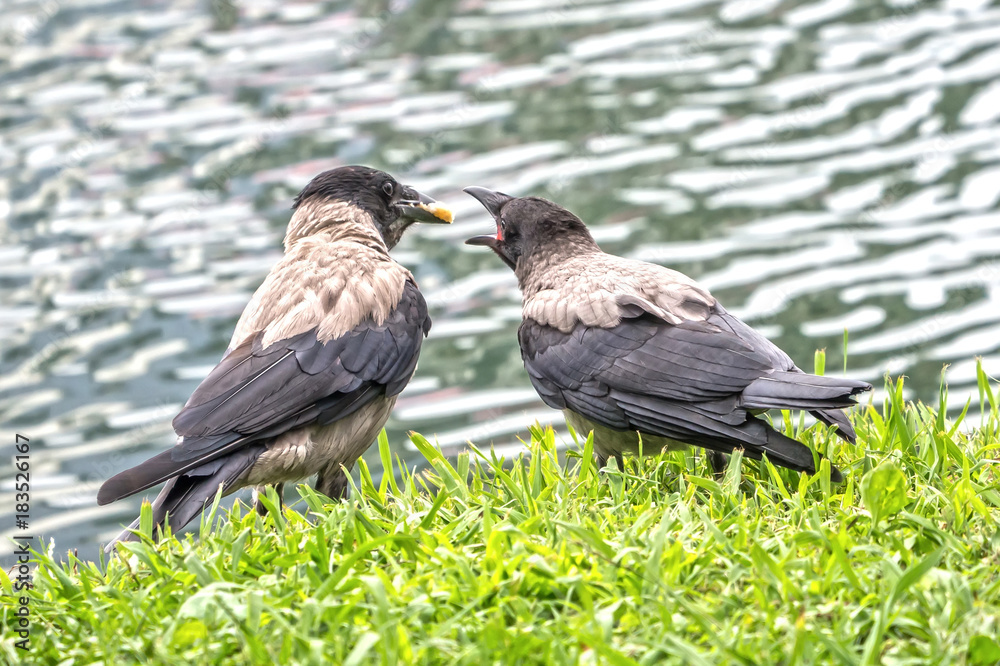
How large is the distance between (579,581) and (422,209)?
10.1 ft

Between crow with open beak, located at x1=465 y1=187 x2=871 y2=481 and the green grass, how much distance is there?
222 mm

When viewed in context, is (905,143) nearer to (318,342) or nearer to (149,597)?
(318,342)

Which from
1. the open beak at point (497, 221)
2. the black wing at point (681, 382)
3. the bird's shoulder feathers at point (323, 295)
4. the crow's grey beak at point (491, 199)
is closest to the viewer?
the black wing at point (681, 382)

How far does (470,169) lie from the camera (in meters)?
12.2

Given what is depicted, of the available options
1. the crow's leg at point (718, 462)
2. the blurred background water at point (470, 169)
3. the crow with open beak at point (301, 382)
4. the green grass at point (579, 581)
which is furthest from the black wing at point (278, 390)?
the blurred background water at point (470, 169)

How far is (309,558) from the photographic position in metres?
3.87

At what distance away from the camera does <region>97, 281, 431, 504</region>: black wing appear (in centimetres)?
448

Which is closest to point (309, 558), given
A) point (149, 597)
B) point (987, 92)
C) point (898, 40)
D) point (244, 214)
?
point (149, 597)

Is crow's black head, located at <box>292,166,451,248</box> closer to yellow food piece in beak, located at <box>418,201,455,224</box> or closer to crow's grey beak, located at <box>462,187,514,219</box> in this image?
yellow food piece in beak, located at <box>418,201,455,224</box>

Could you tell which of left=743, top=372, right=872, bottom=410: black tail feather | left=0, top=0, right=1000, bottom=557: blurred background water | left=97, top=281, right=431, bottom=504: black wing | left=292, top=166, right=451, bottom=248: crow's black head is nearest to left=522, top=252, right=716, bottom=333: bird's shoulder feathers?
left=743, top=372, right=872, bottom=410: black tail feather

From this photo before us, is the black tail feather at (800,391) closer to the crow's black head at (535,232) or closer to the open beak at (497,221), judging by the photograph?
the crow's black head at (535,232)

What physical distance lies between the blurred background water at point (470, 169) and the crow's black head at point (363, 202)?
2.62 metres

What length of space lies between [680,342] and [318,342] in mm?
1503

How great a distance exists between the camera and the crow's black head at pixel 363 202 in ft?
19.7
